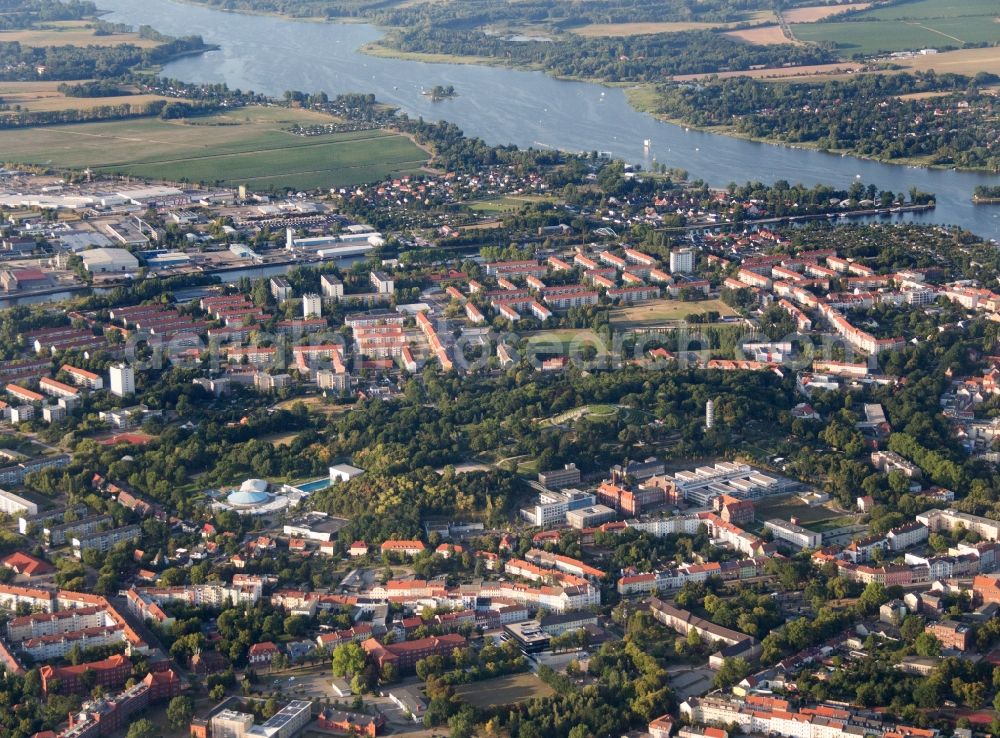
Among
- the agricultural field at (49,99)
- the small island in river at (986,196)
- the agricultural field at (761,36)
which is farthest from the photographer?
the agricultural field at (761,36)

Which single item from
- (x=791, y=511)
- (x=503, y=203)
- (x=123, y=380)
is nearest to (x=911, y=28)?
(x=503, y=203)

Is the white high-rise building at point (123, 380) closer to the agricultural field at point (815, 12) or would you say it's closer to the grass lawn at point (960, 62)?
the grass lawn at point (960, 62)

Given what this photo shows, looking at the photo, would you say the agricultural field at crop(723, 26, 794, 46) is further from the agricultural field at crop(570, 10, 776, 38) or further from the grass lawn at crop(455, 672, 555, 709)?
the grass lawn at crop(455, 672, 555, 709)

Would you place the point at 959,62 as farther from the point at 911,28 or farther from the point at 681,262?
the point at 681,262

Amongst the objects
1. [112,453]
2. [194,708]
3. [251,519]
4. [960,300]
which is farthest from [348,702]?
[960,300]

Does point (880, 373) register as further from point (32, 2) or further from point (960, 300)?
point (32, 2)

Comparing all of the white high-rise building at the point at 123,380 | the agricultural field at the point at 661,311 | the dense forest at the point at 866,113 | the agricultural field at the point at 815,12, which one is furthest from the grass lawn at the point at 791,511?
the agricultural field at the point at 815,12

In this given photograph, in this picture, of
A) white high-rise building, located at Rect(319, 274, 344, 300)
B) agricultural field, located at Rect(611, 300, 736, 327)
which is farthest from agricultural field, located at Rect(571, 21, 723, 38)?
agricultural field, located at Rect(611, 300, 736, 327)

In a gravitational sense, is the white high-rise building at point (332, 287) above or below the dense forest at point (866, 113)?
below
